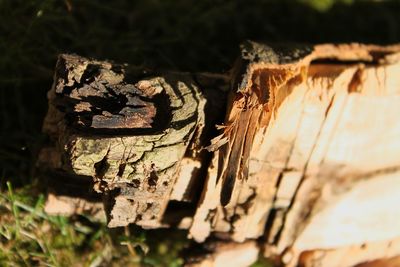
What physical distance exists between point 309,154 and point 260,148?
28 centimetres

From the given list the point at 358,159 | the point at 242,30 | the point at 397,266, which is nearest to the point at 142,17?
the point at 242,30

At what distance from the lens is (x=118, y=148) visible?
80.1 inches

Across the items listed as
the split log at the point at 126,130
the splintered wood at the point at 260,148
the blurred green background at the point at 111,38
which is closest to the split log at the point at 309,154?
the splintered wood at the point at 260,148

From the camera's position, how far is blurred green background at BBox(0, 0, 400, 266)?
266 cm

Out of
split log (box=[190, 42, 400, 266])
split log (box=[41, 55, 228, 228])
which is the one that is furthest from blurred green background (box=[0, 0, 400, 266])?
split log (box=[190, 42, 400, 266])

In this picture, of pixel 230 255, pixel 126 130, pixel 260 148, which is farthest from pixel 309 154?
pixel 126 130

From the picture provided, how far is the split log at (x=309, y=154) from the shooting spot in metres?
2.18

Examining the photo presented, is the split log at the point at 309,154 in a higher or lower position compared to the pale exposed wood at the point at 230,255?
higher

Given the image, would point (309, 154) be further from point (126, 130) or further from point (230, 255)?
point (126, 130)

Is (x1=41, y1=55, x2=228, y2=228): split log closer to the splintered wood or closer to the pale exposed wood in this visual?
the splintered wood

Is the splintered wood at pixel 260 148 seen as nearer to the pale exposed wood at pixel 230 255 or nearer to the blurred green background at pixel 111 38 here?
the pale exposed wood at pixel 230 255

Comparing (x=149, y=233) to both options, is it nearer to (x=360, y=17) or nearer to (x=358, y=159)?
(x=358, y=159)

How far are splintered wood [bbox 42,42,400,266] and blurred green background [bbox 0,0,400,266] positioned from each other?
15.2 inches

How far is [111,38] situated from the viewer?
2.99 metres
